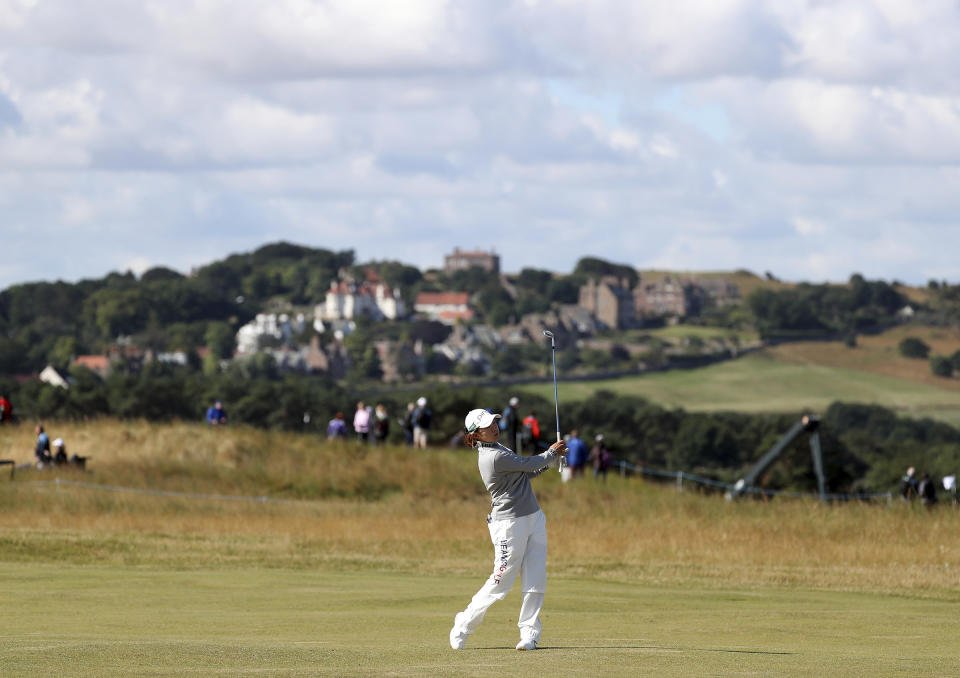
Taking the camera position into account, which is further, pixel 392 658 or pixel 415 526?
pixel 415 526

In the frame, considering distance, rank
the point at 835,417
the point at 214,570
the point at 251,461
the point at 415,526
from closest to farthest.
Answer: the point at 214,570 < the point at 415,526 < the point at 251,461 < the point at 835,417

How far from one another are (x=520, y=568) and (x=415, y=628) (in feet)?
11.2

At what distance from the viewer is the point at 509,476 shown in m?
12.2

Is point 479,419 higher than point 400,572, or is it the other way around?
point 479,419

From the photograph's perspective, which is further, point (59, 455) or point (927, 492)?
point (59, 455)

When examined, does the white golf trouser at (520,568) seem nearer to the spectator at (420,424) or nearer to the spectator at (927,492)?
the spectator at (927,492)

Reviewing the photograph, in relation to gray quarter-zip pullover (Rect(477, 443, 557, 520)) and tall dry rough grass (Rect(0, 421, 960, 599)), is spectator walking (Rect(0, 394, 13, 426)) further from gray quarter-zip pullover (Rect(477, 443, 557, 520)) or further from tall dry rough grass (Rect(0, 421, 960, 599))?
gray quarter-zip pullover (Rect(477, 443, 557, 520))

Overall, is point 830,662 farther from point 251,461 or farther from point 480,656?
point 251,461

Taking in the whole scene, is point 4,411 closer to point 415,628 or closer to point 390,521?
point 390,521

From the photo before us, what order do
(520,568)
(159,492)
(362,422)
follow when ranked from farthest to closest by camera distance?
(362,422)
(159,492)
(520,568)

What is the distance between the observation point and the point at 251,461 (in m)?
42.5

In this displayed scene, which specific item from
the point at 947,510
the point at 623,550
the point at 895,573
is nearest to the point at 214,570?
the point at 623,550

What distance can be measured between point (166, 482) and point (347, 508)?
5.37 meters

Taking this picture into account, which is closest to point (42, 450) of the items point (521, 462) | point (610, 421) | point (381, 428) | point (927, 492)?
point (381, 428)
